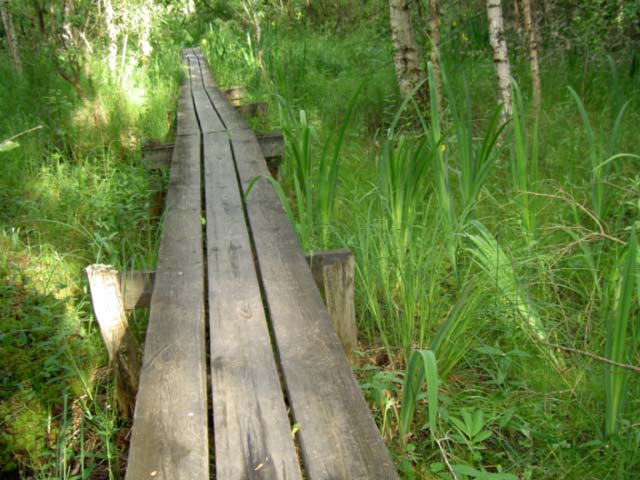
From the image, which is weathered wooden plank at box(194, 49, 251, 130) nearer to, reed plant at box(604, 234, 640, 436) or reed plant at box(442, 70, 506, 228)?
reed plant at box(442, 70, 506, 228)

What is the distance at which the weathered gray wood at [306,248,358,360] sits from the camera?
2242mm

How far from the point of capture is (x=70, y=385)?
246 centimetres

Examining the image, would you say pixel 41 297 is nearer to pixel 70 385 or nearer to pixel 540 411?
pixel 70 385

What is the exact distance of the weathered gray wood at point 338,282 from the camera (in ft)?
7.36

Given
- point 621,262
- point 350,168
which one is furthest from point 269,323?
point 350,168

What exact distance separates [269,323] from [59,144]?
3.88 m

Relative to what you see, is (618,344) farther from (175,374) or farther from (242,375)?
(175,374)

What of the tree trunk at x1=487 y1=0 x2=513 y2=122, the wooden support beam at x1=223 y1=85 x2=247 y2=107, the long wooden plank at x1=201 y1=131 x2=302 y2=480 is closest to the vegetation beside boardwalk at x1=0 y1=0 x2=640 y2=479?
the long wooden plank at x1=201 y1=131 x2=302 y2=480

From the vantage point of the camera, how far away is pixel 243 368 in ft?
5.57

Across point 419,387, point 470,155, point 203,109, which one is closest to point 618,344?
point 419,387

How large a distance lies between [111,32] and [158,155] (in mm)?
3059

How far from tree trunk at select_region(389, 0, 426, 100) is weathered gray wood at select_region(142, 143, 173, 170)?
226 centimetres

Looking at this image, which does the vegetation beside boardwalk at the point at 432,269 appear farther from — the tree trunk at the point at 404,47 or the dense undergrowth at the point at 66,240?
the tree trunk at the point at 404,47

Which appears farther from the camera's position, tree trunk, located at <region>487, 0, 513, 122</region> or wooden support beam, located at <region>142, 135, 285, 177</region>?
tree trunk, located at <region>487, 0, 513, 122</region>
